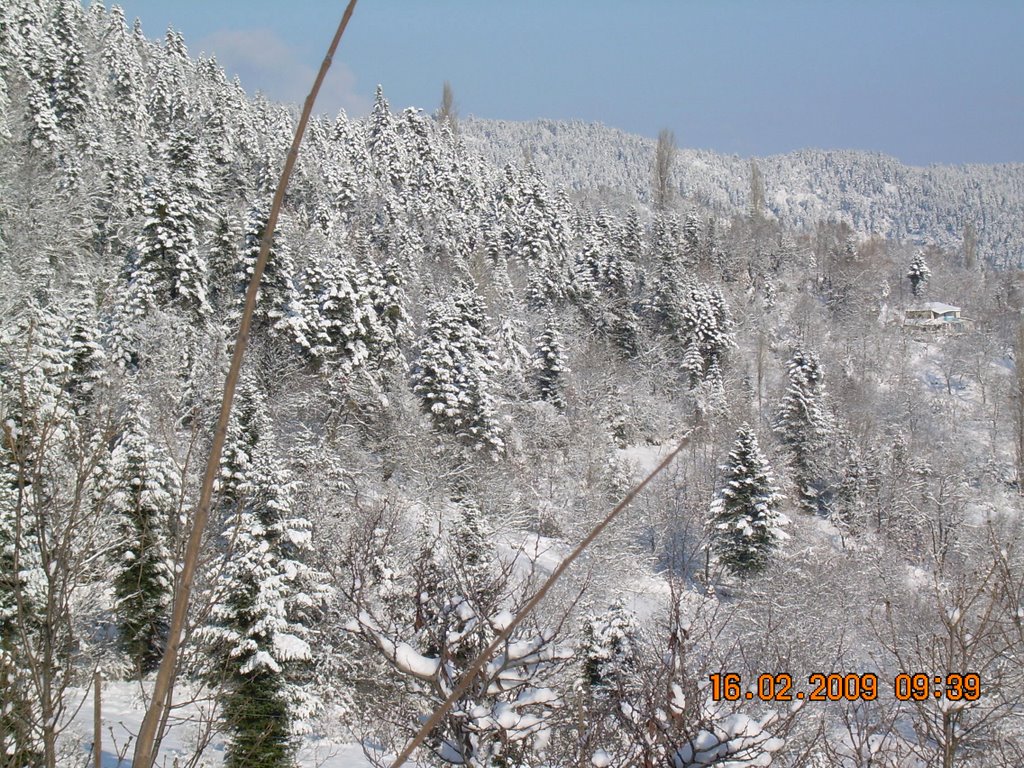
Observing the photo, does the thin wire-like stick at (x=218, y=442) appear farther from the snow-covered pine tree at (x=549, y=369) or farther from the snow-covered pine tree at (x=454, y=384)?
the snow-covered pine tree at (x=549, y=369)

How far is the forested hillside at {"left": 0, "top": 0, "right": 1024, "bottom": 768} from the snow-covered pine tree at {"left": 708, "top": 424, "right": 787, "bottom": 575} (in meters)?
0.19

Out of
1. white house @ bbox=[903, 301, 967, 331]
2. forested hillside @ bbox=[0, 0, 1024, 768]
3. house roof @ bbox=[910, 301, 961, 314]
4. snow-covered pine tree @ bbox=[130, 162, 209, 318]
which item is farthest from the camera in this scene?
house roof @ bbox=[910, 301, 961, 314]

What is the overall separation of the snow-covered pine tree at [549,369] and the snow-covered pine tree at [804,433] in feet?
46.4

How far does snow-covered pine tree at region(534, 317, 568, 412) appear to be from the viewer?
43875mm

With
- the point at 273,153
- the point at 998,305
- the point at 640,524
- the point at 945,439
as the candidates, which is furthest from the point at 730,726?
the point at 998,305

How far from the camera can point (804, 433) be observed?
148 feet

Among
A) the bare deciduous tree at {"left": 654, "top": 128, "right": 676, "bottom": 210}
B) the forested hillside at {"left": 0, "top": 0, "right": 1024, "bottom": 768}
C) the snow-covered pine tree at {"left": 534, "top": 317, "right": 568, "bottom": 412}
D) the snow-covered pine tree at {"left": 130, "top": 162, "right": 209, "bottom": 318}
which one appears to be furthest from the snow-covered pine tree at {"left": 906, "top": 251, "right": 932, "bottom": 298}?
the snow-covered pine tree at {"left": 130, "top": 162, "right": 209, "bottom": 318}

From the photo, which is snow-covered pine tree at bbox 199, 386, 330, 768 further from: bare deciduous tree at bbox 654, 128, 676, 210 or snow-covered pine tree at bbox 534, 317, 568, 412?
bare deciduous tree at bbox 654, 128, 676, 210

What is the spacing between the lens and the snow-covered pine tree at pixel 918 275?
86.2 metres

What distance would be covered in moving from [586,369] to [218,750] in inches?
1426

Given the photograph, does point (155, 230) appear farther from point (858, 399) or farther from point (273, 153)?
point (858, 399)

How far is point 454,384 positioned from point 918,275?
75995mm

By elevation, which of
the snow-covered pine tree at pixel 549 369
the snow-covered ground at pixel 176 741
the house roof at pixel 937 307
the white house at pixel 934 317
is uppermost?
the house roof at pixel 937 307

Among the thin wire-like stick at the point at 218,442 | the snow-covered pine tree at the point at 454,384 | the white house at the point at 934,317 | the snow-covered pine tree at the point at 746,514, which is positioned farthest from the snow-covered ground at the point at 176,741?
the white house at the point at 934,317
